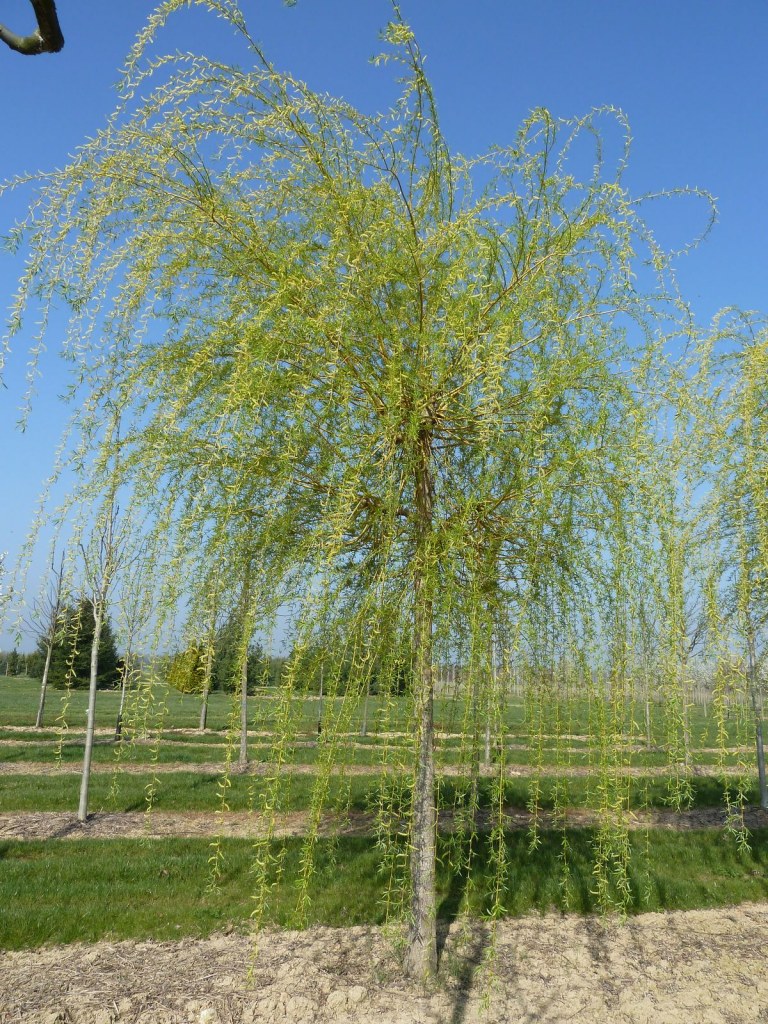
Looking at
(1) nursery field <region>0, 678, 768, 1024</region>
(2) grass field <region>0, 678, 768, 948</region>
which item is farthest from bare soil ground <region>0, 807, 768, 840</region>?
(2) grass field <region>0, 678, 768, 948</region>

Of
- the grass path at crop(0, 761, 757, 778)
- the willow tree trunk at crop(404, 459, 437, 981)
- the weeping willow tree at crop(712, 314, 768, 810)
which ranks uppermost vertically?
the weeping willow tree at crop(712, 314, 768, 810)

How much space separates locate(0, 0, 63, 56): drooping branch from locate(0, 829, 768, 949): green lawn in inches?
151

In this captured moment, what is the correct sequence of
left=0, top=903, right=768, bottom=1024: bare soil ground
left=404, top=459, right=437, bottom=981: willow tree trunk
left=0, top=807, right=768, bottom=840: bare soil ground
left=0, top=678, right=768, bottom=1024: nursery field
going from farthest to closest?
left=0, top=807, right=768, bottom=840: bare soil ground < left=0, top=903, right=768, bottom=1024: bare soil ground < left=0, top=678, right=768, bottom=1024: nursery field < left=404, top=459, right=437, bottom=981: willow tree trunk

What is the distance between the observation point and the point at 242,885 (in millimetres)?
5129

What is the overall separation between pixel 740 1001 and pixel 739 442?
301 centimetres

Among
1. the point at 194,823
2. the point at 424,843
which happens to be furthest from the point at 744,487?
the point at 194,823

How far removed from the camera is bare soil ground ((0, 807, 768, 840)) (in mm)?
6789

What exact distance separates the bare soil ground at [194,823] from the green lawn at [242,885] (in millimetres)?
423

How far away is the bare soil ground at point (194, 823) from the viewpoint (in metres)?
6.79

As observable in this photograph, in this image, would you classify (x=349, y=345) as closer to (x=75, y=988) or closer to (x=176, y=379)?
(x=176, y=379)

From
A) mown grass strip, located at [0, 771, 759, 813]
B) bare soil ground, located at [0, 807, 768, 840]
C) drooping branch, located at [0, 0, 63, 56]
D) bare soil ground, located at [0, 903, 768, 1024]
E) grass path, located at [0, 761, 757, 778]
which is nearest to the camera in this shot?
drooping branch, located at [0, 0, 63, 56]

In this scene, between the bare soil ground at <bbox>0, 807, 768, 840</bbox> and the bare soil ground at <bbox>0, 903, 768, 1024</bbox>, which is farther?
the bare soil ground at <bbox>0, 807, 768, 840</bbox>

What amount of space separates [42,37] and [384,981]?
14.0 feet

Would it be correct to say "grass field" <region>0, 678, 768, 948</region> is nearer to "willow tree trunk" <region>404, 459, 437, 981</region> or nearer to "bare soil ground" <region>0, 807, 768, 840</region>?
"willow tree trunk" <region>404, 459, 437, 981</region>
